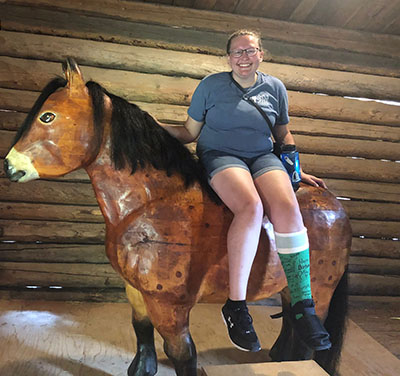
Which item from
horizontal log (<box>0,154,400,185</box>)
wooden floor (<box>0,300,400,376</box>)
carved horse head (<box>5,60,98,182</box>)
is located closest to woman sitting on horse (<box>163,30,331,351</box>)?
carved horse head (<box>5,60,98,182</box>)

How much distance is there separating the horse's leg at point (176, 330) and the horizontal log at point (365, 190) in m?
2.41

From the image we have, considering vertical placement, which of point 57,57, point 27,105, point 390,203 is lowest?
point 390,203

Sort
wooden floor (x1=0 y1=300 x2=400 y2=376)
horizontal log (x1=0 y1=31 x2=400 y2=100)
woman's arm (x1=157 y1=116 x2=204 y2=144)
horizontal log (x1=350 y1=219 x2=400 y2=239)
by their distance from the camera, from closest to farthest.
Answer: woman's arm (x1=157 y1=116 x2=204 y2=144) → wooden floor (x1=0 y1=300 x2=400 y2=376) → horizontal log (x1=0 y1=31 x2=400 y2=100) → horizontal log (x1=350 y1=219 x2=400 y2=239)

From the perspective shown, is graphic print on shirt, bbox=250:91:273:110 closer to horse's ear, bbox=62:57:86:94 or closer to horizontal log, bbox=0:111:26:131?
horse's ear, bbox=62:57:86:94

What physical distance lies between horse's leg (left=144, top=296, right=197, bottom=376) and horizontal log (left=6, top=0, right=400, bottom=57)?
8.32 ft

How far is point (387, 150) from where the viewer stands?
3936 millimetres

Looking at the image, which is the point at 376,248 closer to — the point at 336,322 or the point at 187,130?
the point at 336,322

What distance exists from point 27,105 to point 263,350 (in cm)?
274

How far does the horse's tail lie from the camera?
7.41 feet

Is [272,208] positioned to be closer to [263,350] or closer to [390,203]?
[263,350]

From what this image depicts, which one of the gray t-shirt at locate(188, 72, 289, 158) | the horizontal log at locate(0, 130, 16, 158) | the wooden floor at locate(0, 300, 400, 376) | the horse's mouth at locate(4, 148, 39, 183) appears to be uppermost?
the gray t-shirt at locate(188, 72, 289, 158)

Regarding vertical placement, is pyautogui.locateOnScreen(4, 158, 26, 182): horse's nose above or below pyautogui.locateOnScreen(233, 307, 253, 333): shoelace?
above

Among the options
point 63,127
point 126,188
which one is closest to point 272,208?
point 126,188

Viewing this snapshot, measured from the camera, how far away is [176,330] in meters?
1.96
